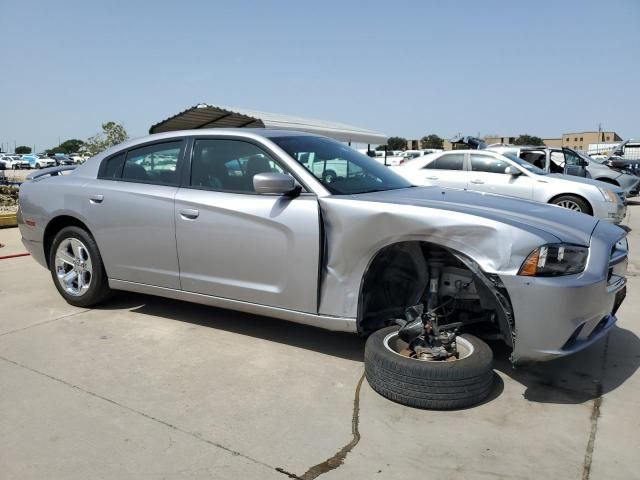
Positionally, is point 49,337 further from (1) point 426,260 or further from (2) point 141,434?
(1) point 426,260

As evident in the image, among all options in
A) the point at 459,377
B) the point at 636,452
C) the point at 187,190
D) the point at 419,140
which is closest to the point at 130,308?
the point at 187,190

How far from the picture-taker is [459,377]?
295 cm

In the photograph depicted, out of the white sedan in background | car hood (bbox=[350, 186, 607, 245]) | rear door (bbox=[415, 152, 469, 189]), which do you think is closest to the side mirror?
car hood (bbox=[350, 186, 607, 245])

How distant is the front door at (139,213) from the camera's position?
414 cm

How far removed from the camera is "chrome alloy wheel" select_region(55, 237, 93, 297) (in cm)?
470

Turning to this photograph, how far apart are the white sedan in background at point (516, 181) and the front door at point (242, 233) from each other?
17.8 feet

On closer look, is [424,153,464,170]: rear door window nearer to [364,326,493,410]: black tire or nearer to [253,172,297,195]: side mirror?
[253,172,297,195]: side mirror

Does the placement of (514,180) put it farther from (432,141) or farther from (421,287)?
(432,141)

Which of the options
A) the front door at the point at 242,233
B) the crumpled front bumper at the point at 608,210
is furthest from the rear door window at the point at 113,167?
the crumpled front bumper at the point at 608,210

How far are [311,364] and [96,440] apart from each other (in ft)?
4.69

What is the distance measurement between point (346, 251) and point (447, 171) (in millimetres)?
7373

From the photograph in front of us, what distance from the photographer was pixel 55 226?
4879mm

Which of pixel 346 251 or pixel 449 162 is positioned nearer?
pixel 346 251

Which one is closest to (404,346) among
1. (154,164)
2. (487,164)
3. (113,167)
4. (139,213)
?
(139,213)
